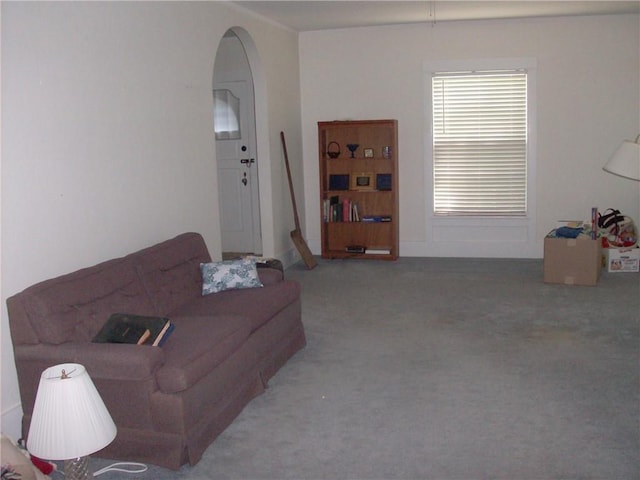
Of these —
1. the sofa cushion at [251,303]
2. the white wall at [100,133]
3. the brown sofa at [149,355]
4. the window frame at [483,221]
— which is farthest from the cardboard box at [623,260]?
the brown sofa at [149,355]

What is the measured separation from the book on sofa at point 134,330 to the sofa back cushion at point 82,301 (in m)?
0.13

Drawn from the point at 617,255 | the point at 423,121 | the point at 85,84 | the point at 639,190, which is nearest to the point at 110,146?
the point at 85,84

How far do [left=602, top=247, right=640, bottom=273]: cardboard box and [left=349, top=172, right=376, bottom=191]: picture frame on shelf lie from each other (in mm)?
2529

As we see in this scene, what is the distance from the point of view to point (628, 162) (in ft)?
10.7

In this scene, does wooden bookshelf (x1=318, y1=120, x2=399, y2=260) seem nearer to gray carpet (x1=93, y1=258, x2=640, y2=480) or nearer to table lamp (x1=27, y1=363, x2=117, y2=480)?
gray carpet (x1=93, y1=258, x2=640, y2=480)

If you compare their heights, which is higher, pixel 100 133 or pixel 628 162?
pixel 100 133

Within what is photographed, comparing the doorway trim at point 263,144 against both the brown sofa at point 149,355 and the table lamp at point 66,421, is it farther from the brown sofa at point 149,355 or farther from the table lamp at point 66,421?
the table lamp at point 66,421

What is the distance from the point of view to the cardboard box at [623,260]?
260 inches

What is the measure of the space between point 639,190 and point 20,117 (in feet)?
20.0

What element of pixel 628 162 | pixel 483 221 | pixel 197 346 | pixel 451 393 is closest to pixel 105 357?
pixel 197 346

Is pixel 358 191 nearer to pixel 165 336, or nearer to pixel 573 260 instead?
pixel 573 260

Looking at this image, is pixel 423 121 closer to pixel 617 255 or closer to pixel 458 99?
pixel 458 99

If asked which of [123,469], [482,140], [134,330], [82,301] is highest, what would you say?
[482,140]

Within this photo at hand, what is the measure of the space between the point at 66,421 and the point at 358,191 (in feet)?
18.8
